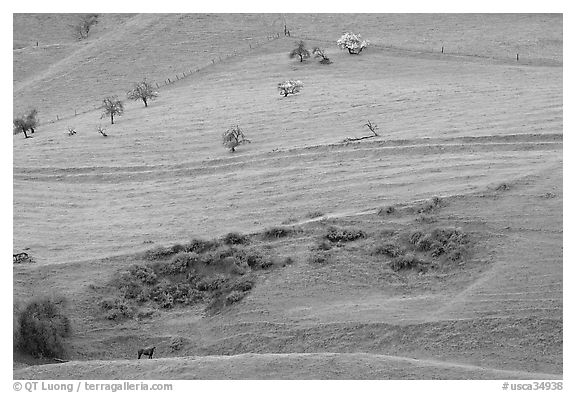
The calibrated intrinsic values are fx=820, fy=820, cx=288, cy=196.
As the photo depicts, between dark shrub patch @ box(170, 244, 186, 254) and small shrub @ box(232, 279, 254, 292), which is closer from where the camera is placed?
small shrub @ box(232, 279, 254, 292)

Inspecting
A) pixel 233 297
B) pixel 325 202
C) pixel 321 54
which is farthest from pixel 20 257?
pixel 321 54

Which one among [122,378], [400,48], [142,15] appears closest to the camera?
[122,378]

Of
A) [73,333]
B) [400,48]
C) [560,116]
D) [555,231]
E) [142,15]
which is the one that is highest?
[142,15]

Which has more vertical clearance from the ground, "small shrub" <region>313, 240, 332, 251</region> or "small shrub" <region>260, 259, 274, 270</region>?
"small shrub" <region>313, 240, 332, 251</region>

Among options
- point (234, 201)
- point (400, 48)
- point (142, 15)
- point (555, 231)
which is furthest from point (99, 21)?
point (555, 231)

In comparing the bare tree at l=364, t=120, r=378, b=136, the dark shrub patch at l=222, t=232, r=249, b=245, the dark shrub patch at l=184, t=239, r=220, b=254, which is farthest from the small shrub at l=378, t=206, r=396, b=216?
the bare tree at l=364, t=120, r=378, b=136

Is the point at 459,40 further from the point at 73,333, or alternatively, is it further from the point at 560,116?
the point at 73,333

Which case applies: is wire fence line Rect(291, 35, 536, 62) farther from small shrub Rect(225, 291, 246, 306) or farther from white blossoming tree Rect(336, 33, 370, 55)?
small shrub Rect(225, 291, 246, 306)
